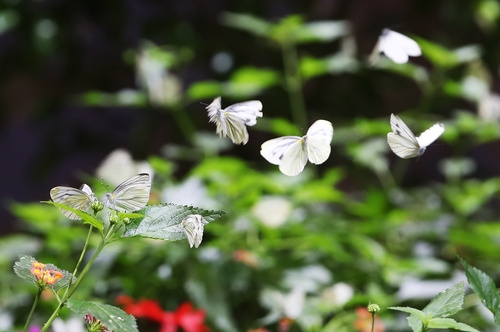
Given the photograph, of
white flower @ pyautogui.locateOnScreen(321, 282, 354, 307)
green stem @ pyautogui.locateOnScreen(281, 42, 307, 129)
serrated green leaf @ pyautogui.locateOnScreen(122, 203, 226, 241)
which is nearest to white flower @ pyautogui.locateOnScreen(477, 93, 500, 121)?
green stem @ pyautogui.locateOnScreen(281, 42, 307, 129)

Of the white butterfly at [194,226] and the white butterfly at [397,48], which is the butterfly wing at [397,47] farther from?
the white butterfly at [194,226]

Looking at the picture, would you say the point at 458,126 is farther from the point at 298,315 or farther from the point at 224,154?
the point at 224,154

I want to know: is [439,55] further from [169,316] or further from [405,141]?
[405,141]

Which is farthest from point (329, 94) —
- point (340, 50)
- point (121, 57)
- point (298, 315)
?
point (298, 315)

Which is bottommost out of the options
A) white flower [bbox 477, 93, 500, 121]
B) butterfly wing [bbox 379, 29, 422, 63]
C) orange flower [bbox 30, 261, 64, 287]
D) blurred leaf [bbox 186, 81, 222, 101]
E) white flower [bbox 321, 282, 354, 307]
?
orange flower [bbox 30, 261, 64, 287]

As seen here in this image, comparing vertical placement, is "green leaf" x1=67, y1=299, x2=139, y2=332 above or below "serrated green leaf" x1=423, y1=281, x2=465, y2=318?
below

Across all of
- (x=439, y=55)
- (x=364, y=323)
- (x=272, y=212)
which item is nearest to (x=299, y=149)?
(x=364, y=323)

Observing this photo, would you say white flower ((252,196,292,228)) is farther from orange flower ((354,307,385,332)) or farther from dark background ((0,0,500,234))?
dark background ((0,0,500,234))
